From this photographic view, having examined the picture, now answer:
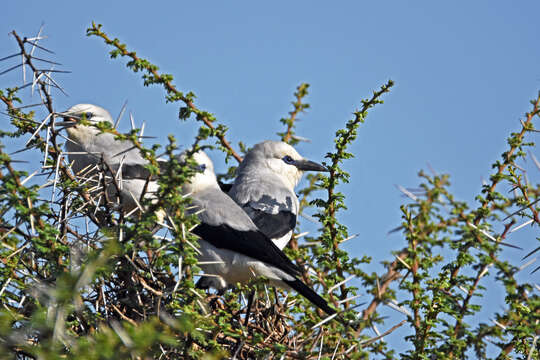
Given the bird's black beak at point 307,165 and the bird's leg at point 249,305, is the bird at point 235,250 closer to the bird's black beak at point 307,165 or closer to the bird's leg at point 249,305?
the bird's leg at point 249,305

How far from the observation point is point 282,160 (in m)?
6.42

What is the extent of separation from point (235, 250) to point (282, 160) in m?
1.86

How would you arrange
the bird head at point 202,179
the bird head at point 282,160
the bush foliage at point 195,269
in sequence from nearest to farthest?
the bush foliage at point 195,269
the bird head at point 202,179
the bird head at point 282,160

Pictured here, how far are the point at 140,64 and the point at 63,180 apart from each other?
89 centimetres

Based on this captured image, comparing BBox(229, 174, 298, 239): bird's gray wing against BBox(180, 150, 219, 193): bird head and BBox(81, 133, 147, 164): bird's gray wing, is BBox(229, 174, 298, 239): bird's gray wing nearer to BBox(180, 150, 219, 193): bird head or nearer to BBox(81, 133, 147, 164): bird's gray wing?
BBox(180, 150, 219, 193): bird head

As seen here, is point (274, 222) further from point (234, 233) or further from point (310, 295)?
point (310, 295)

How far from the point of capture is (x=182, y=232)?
3070mm

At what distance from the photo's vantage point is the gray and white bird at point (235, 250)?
4465mm

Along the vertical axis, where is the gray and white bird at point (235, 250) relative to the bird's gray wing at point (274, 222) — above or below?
below

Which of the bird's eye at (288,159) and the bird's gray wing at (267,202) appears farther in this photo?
the bird's eye at (288,159)

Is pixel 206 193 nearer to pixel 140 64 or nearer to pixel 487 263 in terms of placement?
pixel 140 64

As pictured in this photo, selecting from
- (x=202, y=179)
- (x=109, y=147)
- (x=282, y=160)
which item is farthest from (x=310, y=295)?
(x=282, y=160)

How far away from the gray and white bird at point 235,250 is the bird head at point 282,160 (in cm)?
128

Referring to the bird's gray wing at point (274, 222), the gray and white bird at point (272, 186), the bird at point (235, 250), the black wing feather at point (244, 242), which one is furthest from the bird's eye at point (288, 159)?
the black wing feather at point (244, 242)
